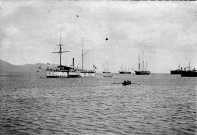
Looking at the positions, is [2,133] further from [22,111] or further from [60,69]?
[60,69]

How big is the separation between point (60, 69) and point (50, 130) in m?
119

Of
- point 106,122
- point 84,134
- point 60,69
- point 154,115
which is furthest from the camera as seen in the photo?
point 60,69

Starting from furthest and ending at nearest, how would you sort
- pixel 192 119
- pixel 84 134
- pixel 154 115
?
1. pixel 154 115
2. pixel 192 119
3. pixel 84 134

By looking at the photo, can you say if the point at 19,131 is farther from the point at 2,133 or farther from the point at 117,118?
the point at 117,118

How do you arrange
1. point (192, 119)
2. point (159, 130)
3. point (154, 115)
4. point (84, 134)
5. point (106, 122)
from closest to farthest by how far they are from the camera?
point (84, 134), point (159, 130), point (106, 122), point (192, 119), point (154, 115)

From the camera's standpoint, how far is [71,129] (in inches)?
822

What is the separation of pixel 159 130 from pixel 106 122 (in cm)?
481

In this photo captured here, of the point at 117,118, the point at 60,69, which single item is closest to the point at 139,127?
the point at 117,118

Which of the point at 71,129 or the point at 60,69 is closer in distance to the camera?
the point at 71,129

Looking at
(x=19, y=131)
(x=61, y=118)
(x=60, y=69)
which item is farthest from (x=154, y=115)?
(x=60, y=69)

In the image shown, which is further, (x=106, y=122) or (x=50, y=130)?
(x=106, y=122)

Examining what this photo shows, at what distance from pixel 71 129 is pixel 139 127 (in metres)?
5.50

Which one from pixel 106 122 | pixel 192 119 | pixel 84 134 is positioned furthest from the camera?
pixel 192 119

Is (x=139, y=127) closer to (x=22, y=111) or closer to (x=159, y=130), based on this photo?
(x=159, y=130)
